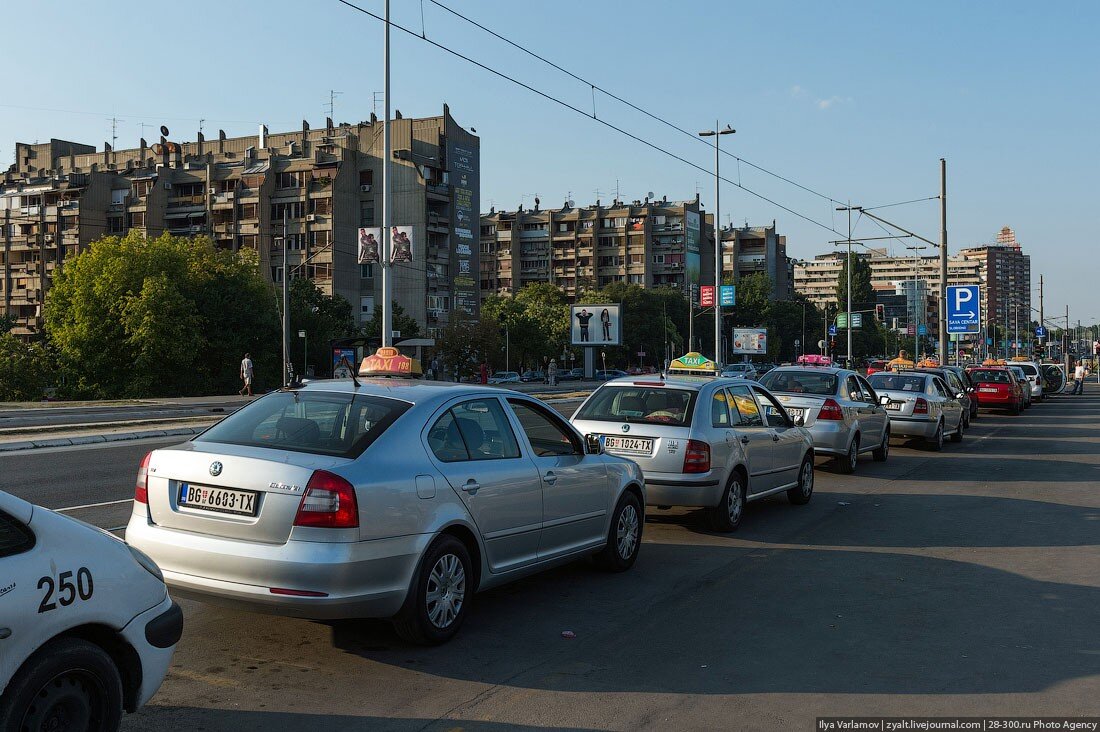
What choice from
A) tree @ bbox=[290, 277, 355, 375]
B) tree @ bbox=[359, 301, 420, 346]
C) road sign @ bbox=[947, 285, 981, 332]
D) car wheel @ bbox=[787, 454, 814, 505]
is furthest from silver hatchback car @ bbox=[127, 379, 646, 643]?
tree @ bbox=[359, 301, 420, 346]

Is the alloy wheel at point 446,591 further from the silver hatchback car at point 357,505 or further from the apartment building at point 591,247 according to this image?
the apartment building at point 591,247

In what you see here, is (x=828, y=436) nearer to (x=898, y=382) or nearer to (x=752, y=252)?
(x=898, y=382)

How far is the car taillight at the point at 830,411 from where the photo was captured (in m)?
15.0

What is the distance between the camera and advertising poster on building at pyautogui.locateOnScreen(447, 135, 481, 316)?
338 ft

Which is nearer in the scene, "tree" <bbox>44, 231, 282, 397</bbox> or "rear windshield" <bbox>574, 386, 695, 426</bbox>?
"rear windshield" <bbox>574, 386, 695, 426</bbox>

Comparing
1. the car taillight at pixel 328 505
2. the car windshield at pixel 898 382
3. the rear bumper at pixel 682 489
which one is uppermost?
the car windshield at pixel 898 382

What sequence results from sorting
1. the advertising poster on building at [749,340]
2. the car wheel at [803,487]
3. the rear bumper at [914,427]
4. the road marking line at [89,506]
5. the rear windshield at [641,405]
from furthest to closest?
the advertising poster on building at [749,340] → the rear bumper at [914,427] → the car wheel at [803,487] → the road marking line at [89,506] → the rear windshield at [641,405]

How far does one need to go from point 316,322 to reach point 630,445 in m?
62.8

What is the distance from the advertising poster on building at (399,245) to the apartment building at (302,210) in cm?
6318

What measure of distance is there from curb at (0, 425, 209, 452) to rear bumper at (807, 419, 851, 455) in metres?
10.1

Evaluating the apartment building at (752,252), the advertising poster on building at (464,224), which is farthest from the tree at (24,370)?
the apartment building at (752,252)

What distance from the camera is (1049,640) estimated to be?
6125 millimetres

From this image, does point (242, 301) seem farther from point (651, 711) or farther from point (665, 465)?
point (651, 711)

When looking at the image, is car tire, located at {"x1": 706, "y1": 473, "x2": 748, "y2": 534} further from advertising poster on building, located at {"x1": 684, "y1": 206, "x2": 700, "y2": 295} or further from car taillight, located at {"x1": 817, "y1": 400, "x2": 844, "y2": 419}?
advertising poster on building, located at {"x1": 684, "y1": 206, "x2": 700, "y2": 295}
